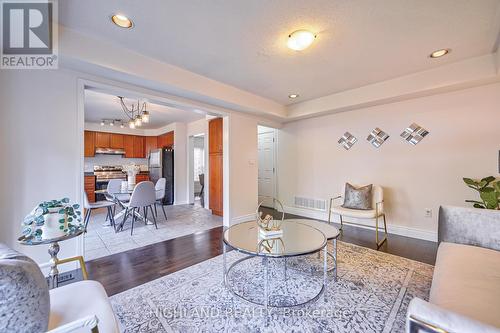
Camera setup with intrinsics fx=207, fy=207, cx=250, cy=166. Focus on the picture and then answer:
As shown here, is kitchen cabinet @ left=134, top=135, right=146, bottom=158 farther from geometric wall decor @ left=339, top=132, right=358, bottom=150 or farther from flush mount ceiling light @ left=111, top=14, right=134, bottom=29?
geometric wall decor @ left=339, top=132, right=358, bottom=150

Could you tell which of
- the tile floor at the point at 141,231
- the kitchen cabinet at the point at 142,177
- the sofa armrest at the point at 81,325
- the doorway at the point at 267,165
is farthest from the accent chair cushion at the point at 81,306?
the kitchen cabinet at the point at 142,177

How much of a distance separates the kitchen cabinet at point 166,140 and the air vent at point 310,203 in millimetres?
4154

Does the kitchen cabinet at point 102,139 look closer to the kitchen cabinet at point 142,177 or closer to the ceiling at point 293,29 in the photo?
the kitchen cabinet at point 142,177

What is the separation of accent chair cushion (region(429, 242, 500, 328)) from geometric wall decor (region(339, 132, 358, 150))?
251 cm

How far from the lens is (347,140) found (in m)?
4.07

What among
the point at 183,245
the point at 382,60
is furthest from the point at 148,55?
the point at 382,60

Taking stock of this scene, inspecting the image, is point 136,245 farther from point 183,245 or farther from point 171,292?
point 171,292

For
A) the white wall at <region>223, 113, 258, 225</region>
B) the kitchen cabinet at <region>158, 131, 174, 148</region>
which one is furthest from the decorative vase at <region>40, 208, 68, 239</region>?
the kitchen cabinet at <region>158, 131, 174, 148</region>

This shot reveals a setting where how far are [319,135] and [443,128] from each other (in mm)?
1969

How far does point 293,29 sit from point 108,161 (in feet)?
23.8

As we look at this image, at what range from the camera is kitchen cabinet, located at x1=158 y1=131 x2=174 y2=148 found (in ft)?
21.1

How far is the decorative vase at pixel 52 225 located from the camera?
1.44 metres

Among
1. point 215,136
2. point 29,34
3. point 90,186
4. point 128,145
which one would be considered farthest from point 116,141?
point 29,34

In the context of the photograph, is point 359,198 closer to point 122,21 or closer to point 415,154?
point 415,154
